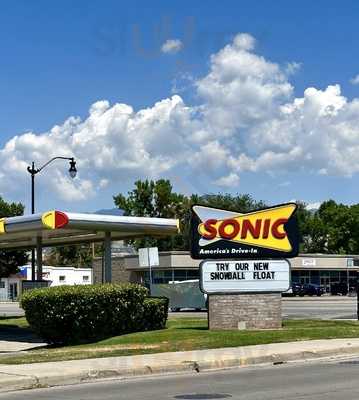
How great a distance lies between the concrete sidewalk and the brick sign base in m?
3.69

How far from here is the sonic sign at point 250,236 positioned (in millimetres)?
23328

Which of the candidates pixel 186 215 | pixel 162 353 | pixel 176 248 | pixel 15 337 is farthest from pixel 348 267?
pixel 162 353

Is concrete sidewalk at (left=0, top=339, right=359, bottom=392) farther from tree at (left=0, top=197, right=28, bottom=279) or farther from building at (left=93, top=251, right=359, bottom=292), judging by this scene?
building at (left=93, top=251, right=359, bottom=292)

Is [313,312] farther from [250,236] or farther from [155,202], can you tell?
[155,202]

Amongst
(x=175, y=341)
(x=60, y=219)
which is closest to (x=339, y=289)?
(x=60, y=219)

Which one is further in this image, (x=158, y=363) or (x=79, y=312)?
(x=79, y=312)

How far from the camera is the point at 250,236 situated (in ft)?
76.7

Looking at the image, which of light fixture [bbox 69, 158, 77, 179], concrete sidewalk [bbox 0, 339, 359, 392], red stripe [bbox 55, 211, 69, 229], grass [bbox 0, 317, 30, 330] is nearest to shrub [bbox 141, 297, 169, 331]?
red stripe [bbox 55, 211, 69, 229]

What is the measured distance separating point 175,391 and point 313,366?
4434 millimetres

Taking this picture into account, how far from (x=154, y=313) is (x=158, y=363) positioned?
27.1ft

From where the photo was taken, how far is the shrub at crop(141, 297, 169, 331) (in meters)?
23.7

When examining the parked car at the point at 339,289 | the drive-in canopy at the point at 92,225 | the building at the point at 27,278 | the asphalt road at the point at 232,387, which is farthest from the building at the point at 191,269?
the asphalt road at the point at 232,387

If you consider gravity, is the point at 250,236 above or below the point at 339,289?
above

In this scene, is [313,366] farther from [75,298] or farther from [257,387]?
[75,298]
